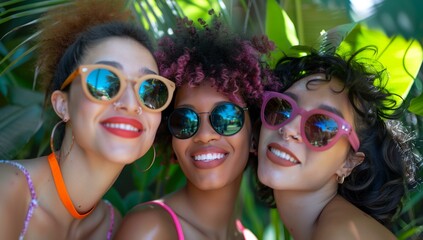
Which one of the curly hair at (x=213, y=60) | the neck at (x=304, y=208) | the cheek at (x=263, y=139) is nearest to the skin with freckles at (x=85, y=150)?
the curly hair at (x=213, y=60)

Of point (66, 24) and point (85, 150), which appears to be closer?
point (85, 150)

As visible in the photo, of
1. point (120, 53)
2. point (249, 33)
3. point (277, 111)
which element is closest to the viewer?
point (120, 53)

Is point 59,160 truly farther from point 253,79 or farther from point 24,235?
point 253,79

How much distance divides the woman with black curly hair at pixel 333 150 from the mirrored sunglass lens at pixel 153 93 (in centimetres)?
47

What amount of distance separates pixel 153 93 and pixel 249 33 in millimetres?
1164

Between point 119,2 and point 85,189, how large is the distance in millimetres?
926

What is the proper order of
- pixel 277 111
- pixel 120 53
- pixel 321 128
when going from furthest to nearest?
pixel 277 111
pixel 321 128
pixel 120 53

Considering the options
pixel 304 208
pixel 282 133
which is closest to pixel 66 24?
pixel 282 133

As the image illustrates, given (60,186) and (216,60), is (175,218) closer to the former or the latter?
(60,186)

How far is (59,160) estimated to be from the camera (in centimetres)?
216

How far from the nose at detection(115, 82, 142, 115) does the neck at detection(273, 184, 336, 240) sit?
0.82m

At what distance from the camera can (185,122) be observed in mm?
2309

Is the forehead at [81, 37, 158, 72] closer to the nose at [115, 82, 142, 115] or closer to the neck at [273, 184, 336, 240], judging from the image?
the nose at [115, 82, 142, 115]

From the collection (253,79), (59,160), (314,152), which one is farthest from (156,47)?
(314,152)
